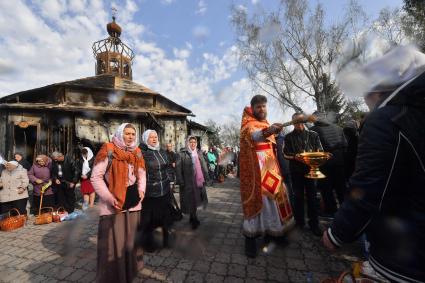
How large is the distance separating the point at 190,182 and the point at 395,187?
458 cm

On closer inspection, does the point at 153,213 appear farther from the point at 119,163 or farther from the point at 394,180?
the point at 394,180

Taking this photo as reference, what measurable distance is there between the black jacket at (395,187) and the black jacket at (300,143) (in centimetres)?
302

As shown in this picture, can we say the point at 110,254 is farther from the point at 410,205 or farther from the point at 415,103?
the point at 415,103

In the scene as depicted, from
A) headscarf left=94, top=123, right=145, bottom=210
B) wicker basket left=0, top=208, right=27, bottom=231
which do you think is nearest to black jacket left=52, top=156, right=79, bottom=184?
wicker basket left=0, top=208, right=27, bottom=231

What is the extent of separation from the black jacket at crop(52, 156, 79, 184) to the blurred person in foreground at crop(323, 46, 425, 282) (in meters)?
8.19

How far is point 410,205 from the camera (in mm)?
1164

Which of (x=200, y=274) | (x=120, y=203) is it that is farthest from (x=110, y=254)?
(x=200, y=274)

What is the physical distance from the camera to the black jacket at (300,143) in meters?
4.21

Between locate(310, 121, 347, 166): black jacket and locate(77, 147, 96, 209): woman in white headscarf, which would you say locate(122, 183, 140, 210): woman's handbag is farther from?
locate(77, 147, 96, 209): woman in white headscarf

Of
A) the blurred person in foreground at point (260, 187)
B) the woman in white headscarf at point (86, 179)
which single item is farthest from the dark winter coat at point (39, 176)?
the blurred person in foreground at point (260, 187)

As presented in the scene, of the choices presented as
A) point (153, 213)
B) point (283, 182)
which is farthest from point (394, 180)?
point (153, 213)

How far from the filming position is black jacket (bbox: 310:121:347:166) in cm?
437

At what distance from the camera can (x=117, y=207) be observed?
2914 mm

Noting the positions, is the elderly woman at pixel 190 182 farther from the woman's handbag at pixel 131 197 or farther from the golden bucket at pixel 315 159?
the golden bucket at pixel 315 159
